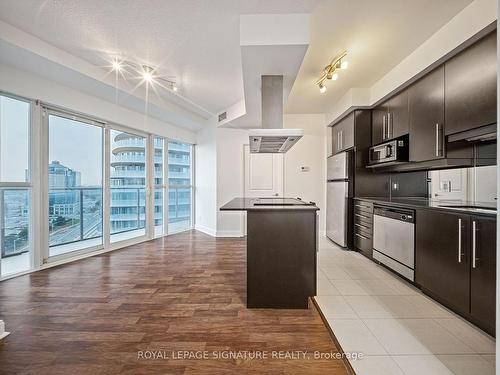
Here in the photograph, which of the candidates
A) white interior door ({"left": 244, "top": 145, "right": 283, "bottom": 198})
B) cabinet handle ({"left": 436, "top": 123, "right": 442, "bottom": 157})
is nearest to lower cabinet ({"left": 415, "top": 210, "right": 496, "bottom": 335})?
cabinet handle ({"left": 436, "top": 123, "right": 442, "bottom": 157})

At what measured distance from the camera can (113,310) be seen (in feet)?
7.72

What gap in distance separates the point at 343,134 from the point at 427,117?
1.79 m

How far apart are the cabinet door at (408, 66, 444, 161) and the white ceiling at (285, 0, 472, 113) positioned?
43cm

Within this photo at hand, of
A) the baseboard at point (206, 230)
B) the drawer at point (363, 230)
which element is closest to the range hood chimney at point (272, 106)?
the drawer at point (363, 230)

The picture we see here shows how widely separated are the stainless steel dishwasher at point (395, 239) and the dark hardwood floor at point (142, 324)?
126cm

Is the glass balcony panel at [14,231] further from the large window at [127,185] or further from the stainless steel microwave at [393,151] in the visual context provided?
the stainless steel microwave at [393,151]

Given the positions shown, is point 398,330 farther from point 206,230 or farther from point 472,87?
point 206,230

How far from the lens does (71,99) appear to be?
3.71 meters

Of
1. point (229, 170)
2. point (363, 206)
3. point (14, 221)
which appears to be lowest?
A: point (14, 221)

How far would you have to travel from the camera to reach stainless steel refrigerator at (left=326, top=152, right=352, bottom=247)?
4.34 metres

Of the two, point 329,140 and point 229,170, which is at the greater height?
point 329,140

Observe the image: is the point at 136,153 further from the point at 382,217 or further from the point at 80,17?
the point at 382,217

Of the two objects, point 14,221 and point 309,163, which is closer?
point 14,221

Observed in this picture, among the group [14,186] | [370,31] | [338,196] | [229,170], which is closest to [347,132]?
[338,196]
